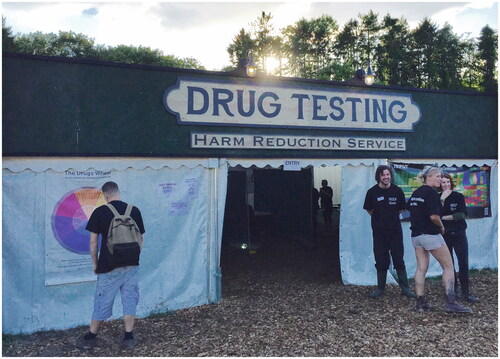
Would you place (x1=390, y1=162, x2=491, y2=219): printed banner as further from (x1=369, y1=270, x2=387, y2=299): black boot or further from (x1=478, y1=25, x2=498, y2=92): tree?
(x1=478, y1=25, x2=498, y2=92): tree

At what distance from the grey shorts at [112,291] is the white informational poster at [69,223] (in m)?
1.12

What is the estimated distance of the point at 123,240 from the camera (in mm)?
4312

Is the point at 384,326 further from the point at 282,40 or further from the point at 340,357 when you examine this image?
the point at 282,40

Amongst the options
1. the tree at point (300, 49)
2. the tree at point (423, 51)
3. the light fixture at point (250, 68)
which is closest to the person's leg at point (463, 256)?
the light fixture at point (250, 68)

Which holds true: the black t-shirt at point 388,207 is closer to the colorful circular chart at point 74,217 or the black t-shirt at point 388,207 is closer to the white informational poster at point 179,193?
the white informational poster at point 179,193

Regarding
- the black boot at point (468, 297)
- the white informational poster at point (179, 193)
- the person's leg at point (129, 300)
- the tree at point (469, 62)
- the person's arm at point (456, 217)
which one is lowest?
the black boot at point (468, 297)

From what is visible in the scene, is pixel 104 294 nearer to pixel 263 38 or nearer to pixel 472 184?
pixel 472 184

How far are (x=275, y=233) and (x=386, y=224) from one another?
235 inches

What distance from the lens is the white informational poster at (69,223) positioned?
5203mm

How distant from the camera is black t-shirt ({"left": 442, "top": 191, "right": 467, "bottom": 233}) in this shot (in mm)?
5730

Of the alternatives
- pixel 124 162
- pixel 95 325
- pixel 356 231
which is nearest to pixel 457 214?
pixel 356 231

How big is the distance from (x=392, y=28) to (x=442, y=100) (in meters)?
36.3

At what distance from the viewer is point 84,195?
541 centimetres

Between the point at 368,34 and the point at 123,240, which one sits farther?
the point at 368,34
